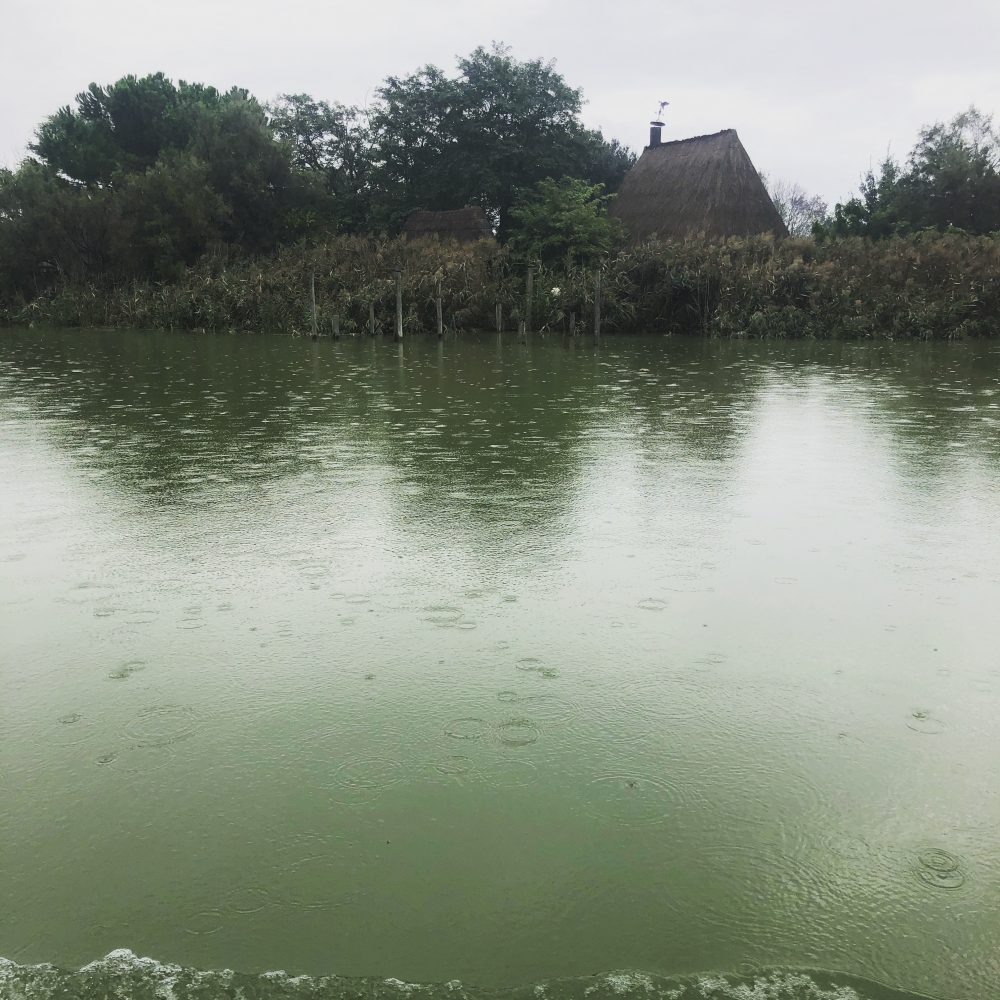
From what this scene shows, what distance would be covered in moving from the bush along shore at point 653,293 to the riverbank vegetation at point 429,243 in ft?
0.19

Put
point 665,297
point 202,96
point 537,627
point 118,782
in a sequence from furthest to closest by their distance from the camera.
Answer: point 202,96, point 665,297, point 537,627, point 118,782

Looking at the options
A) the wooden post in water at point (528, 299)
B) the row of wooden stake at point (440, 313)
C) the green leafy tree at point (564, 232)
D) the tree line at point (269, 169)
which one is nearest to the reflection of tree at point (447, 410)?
the row of wooden stake at point (440, 313)

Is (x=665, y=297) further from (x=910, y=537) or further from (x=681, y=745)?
(x=681, y=745)

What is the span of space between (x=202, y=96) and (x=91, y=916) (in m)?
41.5

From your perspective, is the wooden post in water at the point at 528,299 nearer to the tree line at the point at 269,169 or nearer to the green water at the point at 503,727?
the tree line at the point at 269,169

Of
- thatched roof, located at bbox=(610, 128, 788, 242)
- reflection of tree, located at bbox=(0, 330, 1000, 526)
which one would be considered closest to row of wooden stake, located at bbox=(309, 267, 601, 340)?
reflection of tree, located at bbox=(0, 330, 1000, 526)

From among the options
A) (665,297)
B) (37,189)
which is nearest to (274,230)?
(37,189)

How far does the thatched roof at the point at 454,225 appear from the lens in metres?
27.4

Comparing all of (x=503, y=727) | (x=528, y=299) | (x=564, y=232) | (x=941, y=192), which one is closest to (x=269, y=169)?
(x=564, y=232)

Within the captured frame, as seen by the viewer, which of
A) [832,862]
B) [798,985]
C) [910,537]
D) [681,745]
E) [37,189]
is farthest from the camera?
[37,189]

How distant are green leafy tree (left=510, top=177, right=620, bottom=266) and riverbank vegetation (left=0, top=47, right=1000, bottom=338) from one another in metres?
0.07

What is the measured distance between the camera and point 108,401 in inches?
322

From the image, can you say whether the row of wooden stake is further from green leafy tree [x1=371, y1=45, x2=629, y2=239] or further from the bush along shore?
green leafy tree [x1=371, y1=45, x2=629, y2=239]

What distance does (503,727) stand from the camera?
6.82 ft
